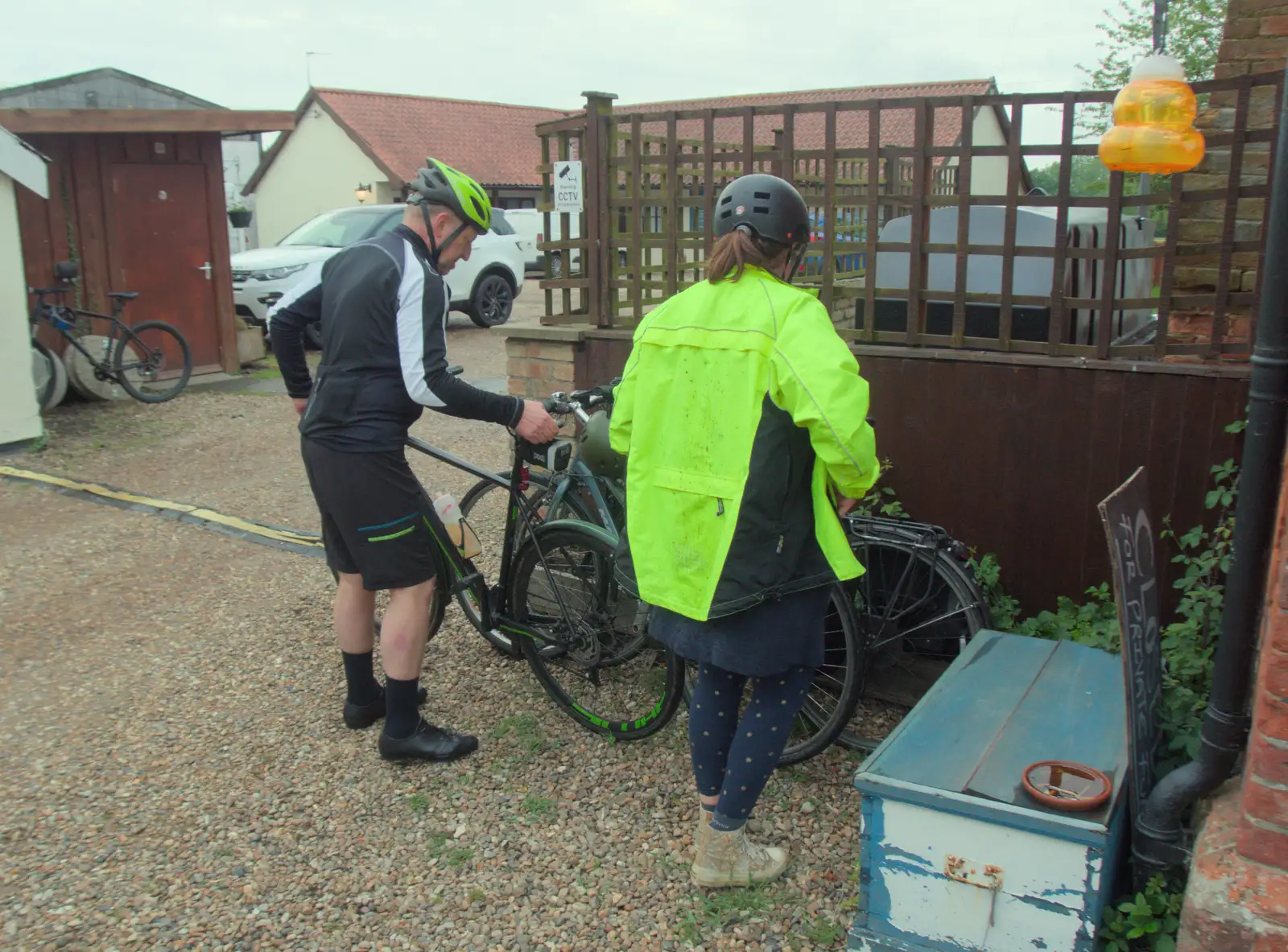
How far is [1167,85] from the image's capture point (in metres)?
3.16

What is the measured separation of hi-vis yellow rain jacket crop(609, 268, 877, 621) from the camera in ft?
8.14

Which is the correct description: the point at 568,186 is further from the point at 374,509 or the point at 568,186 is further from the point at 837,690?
the point at 837,690

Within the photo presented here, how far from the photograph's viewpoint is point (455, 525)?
4.07 meters

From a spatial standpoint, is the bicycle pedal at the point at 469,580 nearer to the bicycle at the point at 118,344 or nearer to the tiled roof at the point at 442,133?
the bicycle at the point at 118,344

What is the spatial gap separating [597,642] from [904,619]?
1.09m

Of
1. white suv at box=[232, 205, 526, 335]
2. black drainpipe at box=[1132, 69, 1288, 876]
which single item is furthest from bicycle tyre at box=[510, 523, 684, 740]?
white suv at box=[232, 205, 526, 335]

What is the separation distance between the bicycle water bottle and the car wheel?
11.0 m

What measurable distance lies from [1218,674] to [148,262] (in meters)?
10.6

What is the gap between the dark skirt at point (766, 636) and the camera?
2.70 meters

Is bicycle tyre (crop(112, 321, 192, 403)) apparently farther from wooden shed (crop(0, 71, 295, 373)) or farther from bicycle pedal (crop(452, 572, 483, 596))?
bicycle pedal (crop(452, 572, 483, 596))

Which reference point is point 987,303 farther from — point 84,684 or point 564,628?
point 84,684

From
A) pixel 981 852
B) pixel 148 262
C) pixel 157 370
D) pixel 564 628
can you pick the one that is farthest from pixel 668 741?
pixel 148 262

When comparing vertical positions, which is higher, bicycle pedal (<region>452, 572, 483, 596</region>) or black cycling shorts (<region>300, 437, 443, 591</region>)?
black cycling shorts (<region>300, 437, 443, 591</region>)

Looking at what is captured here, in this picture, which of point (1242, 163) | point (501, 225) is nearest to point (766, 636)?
point (1242, 163)
